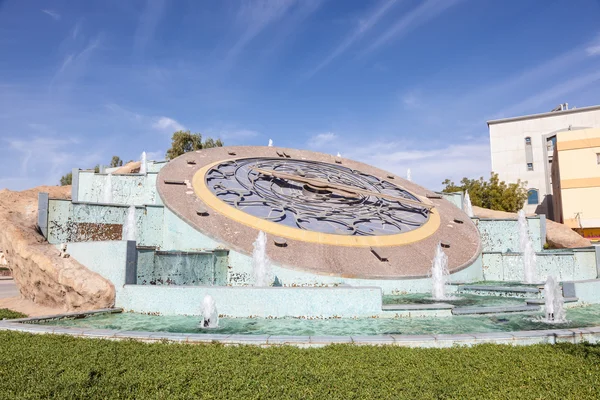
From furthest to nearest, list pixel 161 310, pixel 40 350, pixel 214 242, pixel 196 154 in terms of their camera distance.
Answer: pixel 196 154, pixel 214 242, pixel 161 310, pixel 40 350

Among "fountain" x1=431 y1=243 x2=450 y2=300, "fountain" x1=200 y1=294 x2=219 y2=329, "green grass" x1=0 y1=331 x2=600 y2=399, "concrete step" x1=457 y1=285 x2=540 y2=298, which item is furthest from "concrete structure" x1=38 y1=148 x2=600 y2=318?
"green grass" x1=0 y1=331 x2=600 y2=399

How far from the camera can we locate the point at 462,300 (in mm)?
7770

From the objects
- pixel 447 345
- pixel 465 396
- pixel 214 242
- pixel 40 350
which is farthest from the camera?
pixel 214 242

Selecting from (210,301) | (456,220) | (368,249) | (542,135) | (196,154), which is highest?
(542,135)

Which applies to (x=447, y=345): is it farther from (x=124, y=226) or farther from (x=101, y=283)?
(x=124, y=226)

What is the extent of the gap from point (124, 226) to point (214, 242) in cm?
208

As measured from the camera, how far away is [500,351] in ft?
13.8

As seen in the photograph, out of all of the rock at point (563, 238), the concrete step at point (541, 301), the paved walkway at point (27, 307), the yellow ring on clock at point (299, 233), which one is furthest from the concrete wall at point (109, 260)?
the rock at point (563, 238)

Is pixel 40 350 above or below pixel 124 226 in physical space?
below

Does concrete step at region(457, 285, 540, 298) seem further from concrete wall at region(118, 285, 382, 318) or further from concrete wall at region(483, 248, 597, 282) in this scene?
concrete wall at region(118, 285, 382, 318)

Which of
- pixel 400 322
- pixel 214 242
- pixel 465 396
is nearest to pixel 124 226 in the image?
pixel 214 242

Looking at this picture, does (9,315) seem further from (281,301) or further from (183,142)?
(183,142)

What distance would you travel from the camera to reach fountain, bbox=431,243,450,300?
8.17m

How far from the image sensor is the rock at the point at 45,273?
655 cm
